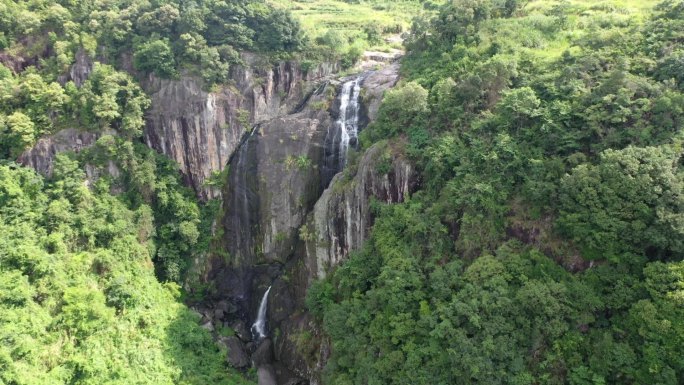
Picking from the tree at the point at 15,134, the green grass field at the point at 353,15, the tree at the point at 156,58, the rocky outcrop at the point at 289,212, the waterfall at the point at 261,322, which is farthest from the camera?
the green grass field at the point at 353,15

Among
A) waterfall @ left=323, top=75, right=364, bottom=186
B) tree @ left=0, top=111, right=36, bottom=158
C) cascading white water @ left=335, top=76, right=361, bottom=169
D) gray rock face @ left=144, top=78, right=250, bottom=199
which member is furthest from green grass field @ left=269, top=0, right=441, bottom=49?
tree @ left=0, top=111, right=36, bottom=158

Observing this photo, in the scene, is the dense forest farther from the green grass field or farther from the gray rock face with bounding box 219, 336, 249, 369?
the green grass field

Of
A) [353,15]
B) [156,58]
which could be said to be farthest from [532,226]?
[353,15]

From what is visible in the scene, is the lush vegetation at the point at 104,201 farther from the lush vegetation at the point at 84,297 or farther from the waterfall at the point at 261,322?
the waterfall at the point at 261,322

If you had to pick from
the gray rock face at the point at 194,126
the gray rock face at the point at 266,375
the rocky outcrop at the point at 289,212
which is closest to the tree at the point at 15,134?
the gray rock face at the point at 194,126

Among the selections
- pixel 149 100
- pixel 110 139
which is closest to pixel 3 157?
pixel 110 139

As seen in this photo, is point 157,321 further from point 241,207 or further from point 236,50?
point 236,50
